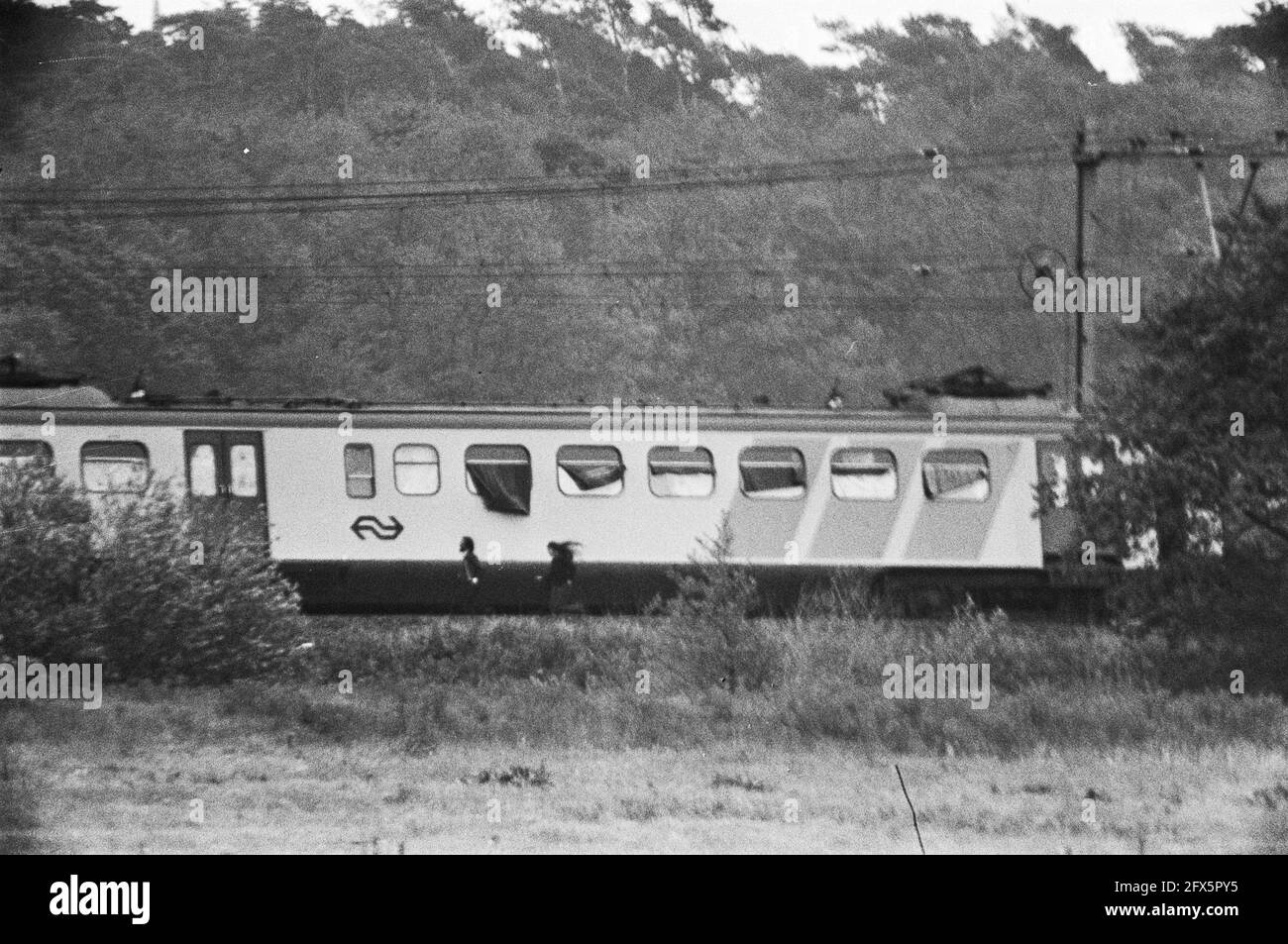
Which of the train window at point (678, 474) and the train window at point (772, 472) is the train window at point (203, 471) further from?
the train window at point (772, 472)

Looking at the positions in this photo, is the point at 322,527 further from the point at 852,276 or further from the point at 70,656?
the point at 852,276

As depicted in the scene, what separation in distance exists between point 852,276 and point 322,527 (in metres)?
31.7

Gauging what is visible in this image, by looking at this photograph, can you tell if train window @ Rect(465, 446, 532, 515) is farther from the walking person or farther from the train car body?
the walking person

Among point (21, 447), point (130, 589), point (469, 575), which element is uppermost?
point (21, 447)

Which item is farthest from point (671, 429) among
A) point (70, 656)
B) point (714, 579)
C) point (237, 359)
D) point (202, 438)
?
point (237, 359)

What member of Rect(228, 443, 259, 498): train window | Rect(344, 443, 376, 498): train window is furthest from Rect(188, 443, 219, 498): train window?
Rect(344, 443, 376, 498): train window

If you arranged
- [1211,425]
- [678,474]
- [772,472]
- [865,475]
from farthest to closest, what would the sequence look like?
[865,475] < [772,472] < [678,474] < [1211,425]

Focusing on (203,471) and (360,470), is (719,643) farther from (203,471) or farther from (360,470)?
(203,471)

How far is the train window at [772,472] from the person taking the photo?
73.6 feet

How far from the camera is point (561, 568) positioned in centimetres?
2214

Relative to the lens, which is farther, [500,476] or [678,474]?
[678,474]

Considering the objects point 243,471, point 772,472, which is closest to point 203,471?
point 243,471

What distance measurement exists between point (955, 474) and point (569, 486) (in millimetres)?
4623

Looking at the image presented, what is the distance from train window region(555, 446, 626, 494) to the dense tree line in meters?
16.6
